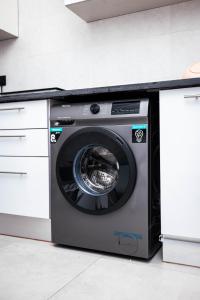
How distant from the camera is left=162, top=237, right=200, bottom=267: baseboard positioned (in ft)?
4.35

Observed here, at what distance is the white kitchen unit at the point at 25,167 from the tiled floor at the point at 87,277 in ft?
0.68

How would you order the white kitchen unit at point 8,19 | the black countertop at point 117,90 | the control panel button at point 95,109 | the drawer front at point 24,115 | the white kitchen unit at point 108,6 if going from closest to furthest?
the black countertop at point 117,90 → the control panel button at point 95,109 → the drawer front at point 24,115 → the white kitchen unit at point 108,6 → the white kitchen unit at point 8,19

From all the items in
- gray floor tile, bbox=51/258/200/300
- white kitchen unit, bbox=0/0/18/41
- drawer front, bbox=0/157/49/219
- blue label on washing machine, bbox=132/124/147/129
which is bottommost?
gray floor tile, bbox=51/258/200/300

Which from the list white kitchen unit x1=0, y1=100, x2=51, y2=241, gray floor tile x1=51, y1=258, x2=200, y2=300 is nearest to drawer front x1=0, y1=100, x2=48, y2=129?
white kitchen unit x1=0, y1=100, x2=51, y2=241

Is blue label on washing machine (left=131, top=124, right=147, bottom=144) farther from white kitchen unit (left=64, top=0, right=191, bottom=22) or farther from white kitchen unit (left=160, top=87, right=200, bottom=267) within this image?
white kitchen unit (left=64, top=0, right=191, bottom=22)

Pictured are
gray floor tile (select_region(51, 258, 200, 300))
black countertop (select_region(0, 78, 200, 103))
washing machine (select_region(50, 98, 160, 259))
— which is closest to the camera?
gray floor tile (select_region(51, 258, 200, 300))

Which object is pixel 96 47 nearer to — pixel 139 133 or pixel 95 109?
pixel 95 109

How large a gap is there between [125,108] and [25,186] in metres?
0.74

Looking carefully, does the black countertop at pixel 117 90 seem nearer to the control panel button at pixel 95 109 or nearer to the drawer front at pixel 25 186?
the control panel button at pixel 95 109

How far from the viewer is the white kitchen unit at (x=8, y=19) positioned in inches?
90.4

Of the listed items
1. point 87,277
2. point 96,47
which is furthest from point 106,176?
point 96,47

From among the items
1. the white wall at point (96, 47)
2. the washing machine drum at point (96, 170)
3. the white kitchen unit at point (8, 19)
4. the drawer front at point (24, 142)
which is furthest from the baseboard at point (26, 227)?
the white kitchen unit at point (8, 19)

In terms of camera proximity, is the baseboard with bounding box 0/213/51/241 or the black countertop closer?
the black countertop

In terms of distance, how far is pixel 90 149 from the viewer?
62.1 inches
